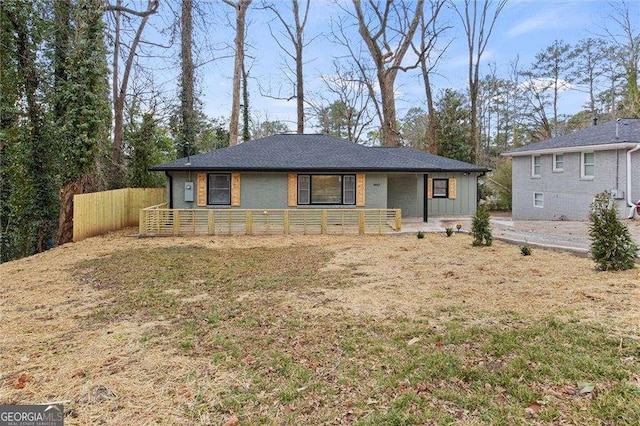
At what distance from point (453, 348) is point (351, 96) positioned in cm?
2871

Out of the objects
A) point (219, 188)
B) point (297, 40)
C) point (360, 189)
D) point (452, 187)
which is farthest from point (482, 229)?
point (297, 40)

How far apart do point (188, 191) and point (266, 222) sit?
134 inches

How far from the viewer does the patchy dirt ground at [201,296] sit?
10.1 ft

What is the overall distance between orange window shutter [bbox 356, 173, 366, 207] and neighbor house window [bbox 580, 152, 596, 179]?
9.51m

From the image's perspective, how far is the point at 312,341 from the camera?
3889mm

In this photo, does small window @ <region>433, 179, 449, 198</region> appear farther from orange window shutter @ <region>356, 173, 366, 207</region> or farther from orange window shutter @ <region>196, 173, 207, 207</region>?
orange window shutter @ <region>196, 173, 207, 207</region>

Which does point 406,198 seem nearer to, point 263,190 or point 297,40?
point 263,190

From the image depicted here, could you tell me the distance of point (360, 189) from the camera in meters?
13.9

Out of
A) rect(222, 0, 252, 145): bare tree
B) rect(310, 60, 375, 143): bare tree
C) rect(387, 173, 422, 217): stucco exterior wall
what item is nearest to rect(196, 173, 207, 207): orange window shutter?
rect(222, 0, 252, 145): bare tree

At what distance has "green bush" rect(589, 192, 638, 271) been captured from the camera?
6066 millimetres

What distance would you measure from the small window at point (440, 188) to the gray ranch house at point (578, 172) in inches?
203

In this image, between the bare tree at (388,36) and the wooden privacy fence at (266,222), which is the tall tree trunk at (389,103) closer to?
the bare tree at (388,36)

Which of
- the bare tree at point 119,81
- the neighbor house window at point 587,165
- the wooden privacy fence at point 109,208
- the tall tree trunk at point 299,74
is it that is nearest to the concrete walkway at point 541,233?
the neighbor house window at point 587,165

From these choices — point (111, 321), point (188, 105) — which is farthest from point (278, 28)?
point (111, 321)
